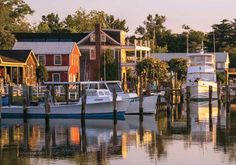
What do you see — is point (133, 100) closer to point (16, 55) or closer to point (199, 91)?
point (199, 91)

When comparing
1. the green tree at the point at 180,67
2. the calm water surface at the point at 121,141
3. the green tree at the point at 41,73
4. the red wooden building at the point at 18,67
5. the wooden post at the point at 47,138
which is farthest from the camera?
the green tree at the point at 180,67

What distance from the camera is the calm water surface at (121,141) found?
31.7 m

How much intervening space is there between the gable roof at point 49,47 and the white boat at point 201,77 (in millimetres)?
15616

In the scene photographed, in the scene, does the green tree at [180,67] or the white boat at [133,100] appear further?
the green tree at [180,67]

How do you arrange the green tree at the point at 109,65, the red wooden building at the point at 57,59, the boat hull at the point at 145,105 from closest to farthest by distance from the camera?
the boat hull at the point at 145,105, the red wooden building at the point at 57,59, the green tree at the point at 109,65

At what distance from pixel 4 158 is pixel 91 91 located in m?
19.9

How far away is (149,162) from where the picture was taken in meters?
30.8

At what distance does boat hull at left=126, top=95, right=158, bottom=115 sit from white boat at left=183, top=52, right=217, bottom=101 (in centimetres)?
1977

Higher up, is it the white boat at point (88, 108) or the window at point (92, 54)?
the window at point (92, 54)

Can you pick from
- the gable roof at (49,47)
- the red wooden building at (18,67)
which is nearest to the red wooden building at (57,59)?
the gable roof at (49,47)

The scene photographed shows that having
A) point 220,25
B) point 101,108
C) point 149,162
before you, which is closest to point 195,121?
point 101,108

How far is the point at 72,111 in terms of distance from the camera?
171 feet

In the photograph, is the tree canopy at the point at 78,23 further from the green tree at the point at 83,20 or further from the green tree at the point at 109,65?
the green tree at the point at 109,65

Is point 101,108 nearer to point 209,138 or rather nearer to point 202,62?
point 209,138
